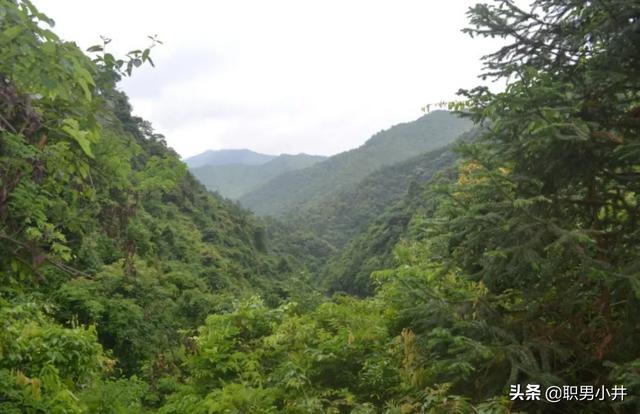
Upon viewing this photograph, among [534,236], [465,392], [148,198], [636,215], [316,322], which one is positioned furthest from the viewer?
[148,198]

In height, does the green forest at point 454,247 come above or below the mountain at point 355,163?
below

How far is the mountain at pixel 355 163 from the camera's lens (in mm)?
162875

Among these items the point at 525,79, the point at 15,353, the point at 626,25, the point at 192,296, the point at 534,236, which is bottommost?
the point at 192,296

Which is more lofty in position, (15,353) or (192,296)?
(15,353)

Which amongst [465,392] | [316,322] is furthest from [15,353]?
[465,392]

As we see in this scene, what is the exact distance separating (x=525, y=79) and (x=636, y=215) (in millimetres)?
1441

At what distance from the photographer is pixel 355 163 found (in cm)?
16925

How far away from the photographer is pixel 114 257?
61.2ft

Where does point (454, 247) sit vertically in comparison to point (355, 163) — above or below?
below

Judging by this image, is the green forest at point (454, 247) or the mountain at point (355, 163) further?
the mountain at point (355, 163)

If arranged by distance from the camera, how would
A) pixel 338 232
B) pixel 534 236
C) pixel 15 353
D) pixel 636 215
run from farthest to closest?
pixel 338 232
pixel 15 353
pixel 636 215
pixel 534 236

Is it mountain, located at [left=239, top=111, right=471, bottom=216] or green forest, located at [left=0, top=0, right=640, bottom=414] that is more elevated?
mountain, located at [left=239, top=111, right=471, bottom=216]

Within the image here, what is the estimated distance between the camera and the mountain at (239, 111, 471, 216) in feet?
534

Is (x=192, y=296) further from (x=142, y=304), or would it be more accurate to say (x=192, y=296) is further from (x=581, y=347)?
(x=581, y=347)
